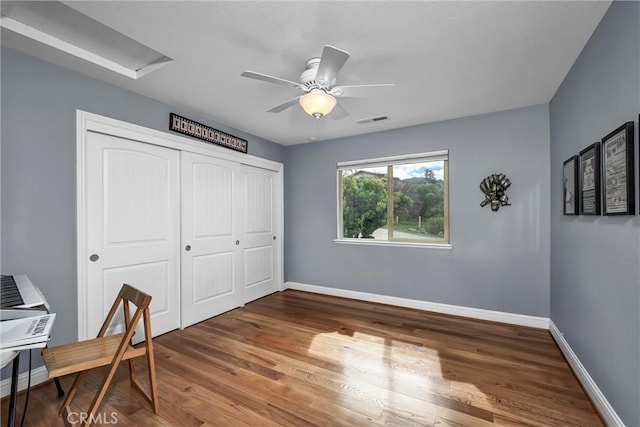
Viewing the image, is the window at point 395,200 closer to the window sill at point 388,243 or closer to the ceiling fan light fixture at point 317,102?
the window sill at point 388,243

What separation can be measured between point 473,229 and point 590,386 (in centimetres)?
174

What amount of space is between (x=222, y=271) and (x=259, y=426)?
2168 mm

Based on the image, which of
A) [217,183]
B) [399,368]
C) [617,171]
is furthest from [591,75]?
[217,183]

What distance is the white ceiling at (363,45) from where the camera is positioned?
159 cm

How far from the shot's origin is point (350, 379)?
211 centimetres

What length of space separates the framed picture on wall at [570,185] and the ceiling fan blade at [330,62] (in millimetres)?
1950

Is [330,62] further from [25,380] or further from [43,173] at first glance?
[25,380]

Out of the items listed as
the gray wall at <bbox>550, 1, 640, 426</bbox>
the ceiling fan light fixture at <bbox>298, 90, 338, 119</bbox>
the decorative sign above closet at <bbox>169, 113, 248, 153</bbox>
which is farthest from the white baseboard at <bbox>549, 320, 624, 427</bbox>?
the decorative sign above closet at <bbox>169, 113, 248, 153</bbox>

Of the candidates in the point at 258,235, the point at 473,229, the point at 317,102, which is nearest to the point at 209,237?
the point at 258,235

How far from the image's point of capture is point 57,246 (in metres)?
2.16

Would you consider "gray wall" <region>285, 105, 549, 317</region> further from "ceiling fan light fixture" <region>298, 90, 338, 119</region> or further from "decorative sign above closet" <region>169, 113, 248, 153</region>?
"ceiling fan light fixture" <region>298, 90, 338, 119</region>

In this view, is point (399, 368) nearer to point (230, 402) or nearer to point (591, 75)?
point (230, 402)

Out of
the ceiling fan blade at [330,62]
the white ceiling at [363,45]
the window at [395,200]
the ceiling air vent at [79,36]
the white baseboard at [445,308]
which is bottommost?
the white baseboard at [445,308]

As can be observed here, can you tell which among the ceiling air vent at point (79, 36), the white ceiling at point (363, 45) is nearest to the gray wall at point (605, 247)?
the white ceiling at point (363, 45)
